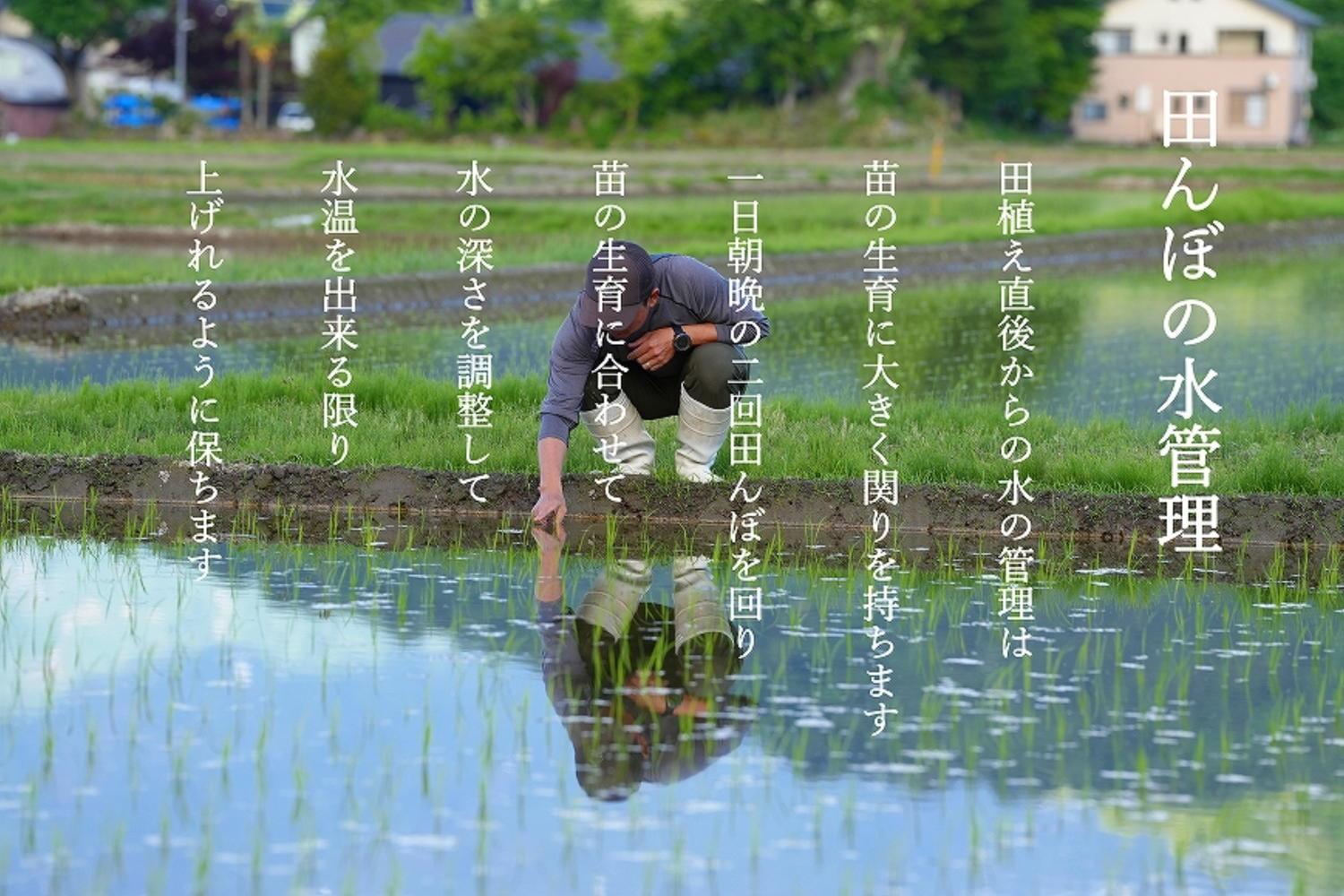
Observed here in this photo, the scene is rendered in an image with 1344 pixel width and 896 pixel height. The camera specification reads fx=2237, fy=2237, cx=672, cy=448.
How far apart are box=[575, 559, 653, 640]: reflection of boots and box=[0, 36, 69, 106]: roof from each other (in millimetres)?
44040

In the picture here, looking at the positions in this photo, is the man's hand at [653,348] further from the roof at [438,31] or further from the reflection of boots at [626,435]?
the roof at [438,31]

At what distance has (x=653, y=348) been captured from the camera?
20.6 feet

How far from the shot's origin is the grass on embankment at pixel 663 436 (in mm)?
6941

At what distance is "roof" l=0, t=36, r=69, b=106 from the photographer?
48.0m

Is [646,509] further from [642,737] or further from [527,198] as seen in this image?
[527,198]

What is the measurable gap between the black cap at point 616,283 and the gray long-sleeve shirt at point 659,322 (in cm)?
6

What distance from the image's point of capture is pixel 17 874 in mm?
3344

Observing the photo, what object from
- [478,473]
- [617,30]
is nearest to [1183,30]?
[617,30]

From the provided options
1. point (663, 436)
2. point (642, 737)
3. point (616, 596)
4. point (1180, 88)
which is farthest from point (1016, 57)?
point (642, 737)

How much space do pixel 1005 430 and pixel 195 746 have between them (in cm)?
424

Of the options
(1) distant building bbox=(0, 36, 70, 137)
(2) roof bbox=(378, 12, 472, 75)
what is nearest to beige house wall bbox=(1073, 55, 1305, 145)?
(2) roof bbox=(378, 12, 472, 75)

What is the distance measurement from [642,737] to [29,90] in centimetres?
4726

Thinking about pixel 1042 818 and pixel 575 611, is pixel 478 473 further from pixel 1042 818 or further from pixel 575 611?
pixel 1042 818

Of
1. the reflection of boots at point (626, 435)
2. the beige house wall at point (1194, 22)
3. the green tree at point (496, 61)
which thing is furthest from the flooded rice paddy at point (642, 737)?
the beige house wall at point (1194, 22)
